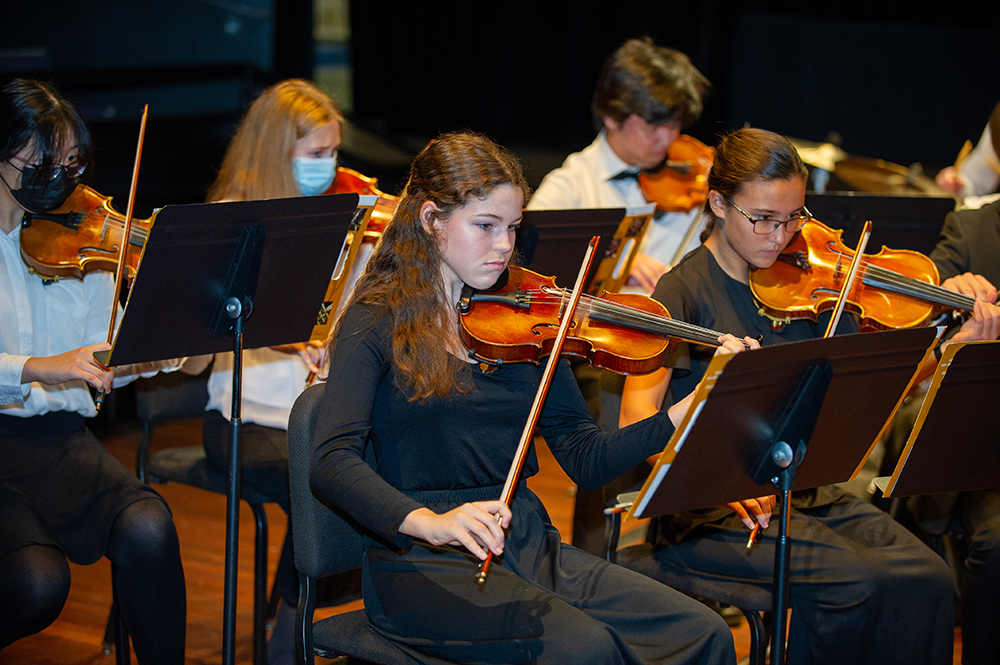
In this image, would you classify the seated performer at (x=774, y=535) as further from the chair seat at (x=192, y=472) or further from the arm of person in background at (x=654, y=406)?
the chair seat at (x=192, y=472)

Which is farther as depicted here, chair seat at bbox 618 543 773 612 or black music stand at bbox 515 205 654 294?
black music stand at bbox 515 205 654 294

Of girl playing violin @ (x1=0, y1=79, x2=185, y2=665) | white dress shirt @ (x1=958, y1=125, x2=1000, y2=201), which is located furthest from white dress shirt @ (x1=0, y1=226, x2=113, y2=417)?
white dress shirt @ (x1=958, y1=125, x2=1000, y2=201)

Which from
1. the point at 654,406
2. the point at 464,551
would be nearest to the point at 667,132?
the point at 654,406

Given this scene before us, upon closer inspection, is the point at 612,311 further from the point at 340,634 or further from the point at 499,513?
the point at 340,634

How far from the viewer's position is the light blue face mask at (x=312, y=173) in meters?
2.43

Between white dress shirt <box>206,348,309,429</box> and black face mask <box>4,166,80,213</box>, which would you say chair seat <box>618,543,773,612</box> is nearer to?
white dress shirt <box>206,348,309,429</box>

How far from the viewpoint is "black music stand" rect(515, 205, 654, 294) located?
2.13 metres

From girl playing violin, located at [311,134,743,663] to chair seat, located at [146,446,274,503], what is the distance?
2.38ft

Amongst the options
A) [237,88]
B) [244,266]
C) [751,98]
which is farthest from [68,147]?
[751,98]

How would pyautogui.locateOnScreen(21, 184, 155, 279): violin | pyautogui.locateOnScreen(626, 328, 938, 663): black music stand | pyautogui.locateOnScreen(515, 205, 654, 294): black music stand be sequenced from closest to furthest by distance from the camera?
pyautogui.locateOnScreen(626, 328, 938, 663): black music stand
pyautogui.locateOnScreen(21, 184, 155, 279): violin
pyautogui.locateOnScreen(515, 205, 654, 294): black music stand

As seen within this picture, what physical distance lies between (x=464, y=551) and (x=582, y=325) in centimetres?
47

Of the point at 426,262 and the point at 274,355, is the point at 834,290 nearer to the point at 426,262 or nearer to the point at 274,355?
the point at 426,262

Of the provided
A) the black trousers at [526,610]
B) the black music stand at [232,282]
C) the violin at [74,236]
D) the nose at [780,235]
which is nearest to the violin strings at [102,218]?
the violin at [74,236]

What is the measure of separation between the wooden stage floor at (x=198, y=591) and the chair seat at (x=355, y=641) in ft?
0.97
